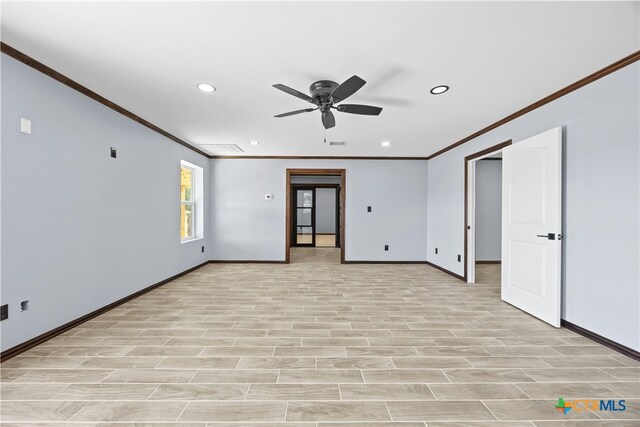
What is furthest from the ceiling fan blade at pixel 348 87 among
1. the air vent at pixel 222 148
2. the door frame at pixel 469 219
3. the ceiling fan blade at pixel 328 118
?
the air vent at pixel 222 148

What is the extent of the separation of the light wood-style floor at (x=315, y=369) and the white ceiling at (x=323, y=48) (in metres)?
2.29

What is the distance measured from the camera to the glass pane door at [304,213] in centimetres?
948

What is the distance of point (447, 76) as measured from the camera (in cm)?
247

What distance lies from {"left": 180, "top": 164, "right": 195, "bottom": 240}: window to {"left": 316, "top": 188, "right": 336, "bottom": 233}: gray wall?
6312mm

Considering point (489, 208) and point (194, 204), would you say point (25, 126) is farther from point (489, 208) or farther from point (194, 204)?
point (489, 208)

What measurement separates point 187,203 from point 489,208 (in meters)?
6.22

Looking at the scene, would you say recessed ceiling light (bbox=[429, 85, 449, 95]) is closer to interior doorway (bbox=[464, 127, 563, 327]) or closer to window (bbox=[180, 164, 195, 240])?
interior doorway (bbox=[464, 127, 563, 327])

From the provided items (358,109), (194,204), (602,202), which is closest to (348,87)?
(358,109)

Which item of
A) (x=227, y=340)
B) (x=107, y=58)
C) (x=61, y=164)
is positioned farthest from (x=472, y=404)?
(x=61, y=164)

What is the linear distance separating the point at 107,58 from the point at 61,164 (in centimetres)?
108

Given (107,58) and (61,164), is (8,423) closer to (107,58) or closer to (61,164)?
(61,164)

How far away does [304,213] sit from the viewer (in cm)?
974

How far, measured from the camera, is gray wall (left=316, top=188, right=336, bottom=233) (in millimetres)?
11500

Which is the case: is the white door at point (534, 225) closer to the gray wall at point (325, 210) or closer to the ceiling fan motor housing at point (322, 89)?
the ceiling fan motor housing at point (322, 89)
